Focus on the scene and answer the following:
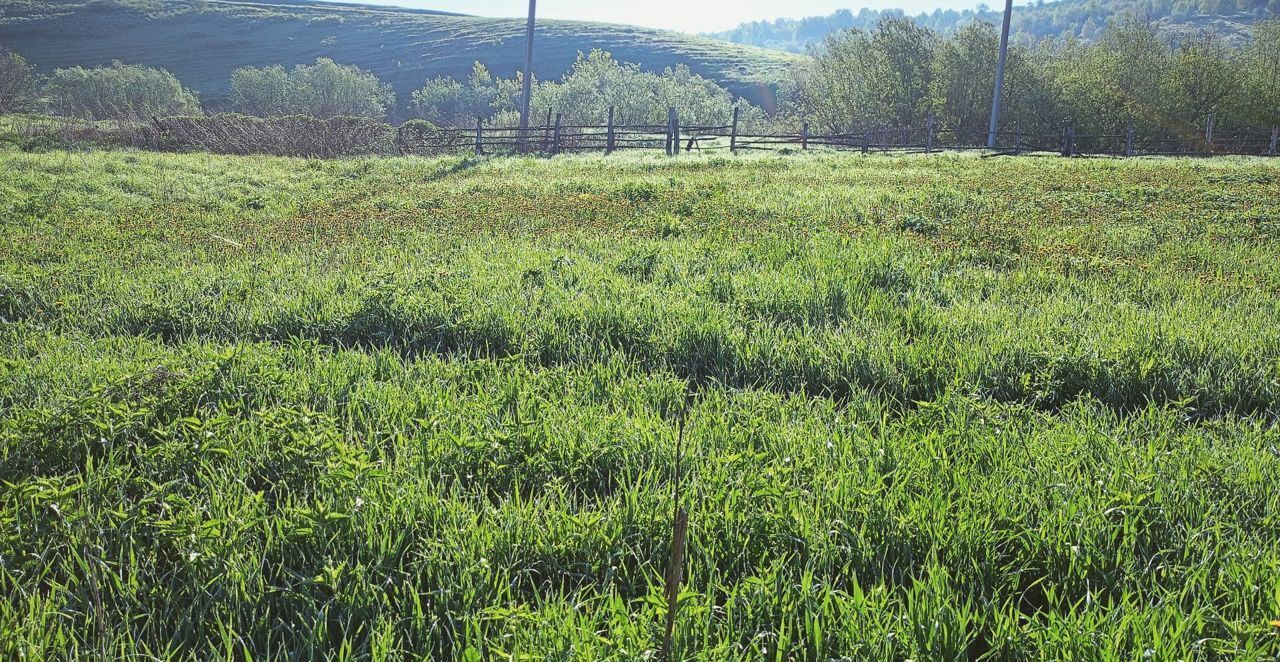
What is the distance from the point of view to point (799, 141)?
40.0 metres

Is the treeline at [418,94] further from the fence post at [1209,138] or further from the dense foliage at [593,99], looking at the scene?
the fence post at [1209,138]

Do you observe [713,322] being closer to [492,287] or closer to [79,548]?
[492,287]

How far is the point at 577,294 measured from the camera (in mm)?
5883

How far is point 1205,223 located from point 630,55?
149044mm

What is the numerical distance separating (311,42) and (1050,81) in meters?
129

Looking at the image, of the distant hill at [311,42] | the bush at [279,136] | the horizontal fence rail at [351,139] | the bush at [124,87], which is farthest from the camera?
the distant hill at [311,42]

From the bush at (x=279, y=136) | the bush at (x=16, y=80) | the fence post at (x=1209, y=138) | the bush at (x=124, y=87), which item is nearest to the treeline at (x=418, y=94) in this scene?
the bush at (x=124, y=87)

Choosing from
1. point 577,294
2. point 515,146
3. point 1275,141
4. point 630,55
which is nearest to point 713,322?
point 577,294

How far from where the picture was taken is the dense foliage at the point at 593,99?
77500 millimetres

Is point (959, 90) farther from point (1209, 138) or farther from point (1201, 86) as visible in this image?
point (1209, 138)

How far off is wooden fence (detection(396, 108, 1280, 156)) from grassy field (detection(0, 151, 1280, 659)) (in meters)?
26.8

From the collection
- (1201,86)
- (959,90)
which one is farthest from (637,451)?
(1201,86)

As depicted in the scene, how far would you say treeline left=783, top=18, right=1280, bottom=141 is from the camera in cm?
5091

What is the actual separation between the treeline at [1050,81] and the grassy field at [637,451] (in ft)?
159
